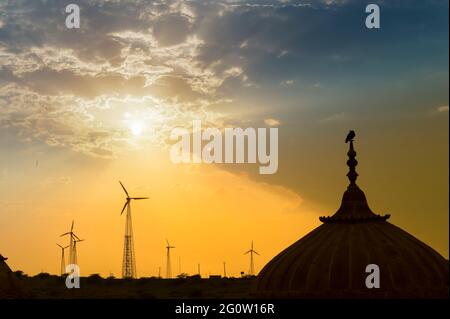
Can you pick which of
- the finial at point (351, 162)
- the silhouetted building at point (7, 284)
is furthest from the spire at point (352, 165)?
the silhouetted building at point (7, 284)

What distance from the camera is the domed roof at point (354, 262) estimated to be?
31.8 metres

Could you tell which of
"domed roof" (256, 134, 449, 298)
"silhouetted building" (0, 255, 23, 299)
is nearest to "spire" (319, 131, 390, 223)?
"domed roof" (256, 134, 449, 298)

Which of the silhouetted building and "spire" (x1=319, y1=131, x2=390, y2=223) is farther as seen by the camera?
the silhouetted building

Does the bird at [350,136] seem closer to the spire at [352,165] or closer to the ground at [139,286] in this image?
the spire at [352,165]

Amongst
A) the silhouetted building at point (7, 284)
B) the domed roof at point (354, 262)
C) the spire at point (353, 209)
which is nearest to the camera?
the domed roof at point (354, 262)

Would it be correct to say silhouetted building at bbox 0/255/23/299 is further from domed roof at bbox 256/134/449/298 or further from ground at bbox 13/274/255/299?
ground at bbox 13/274/255/299

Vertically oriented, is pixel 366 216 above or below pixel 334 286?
above

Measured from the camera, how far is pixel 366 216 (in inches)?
1385

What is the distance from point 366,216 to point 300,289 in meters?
4.81

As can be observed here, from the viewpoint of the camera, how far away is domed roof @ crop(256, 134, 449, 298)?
31.8 metres

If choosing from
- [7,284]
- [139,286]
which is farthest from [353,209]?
[139,286]
